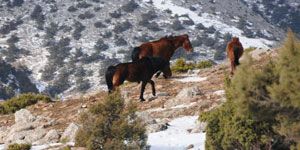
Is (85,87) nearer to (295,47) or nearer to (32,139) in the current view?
(32,139)

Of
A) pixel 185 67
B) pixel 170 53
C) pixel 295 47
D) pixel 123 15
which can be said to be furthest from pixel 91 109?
pixel 123 15

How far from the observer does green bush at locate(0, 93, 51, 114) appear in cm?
2312

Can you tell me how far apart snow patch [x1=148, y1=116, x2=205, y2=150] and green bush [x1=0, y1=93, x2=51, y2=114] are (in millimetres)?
8453

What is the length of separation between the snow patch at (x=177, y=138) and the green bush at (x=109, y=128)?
1038 millimetres

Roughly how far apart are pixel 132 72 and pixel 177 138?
4.84 meters

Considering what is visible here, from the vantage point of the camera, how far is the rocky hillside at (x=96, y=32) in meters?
101

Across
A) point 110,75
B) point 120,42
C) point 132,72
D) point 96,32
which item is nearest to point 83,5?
point 96,32

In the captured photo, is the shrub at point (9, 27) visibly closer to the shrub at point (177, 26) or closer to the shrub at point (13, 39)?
the shrub at point (13, 39)

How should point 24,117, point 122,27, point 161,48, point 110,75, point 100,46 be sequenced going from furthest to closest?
1. point 122,27
2. point 100,46
3. point 161,48
4. point 24,117
5. point 110,75

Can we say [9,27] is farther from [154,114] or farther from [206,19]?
[154,114]

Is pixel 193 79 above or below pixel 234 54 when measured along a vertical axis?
below

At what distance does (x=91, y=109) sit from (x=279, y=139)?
4.06 meters

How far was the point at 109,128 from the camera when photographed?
13789mm

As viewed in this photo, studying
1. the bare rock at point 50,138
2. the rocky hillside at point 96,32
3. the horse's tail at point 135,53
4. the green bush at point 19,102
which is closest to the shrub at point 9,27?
the rocky hillside at point 96,32
